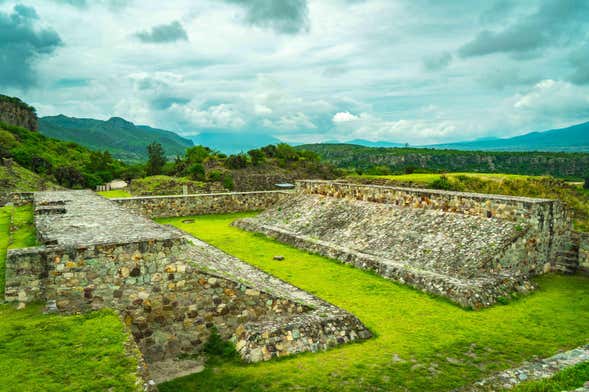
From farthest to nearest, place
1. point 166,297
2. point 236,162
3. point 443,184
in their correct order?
point 236,162 < point 443,184 < point 166,297

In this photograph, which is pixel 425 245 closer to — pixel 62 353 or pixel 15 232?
pixel 62 353

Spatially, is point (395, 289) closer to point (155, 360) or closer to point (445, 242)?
point (445, 242)

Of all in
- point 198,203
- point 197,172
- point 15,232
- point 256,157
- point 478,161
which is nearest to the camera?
point 15,232

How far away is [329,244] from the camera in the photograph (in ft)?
47.8

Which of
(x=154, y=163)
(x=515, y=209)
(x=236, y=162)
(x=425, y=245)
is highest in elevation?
(x=154, y=163)

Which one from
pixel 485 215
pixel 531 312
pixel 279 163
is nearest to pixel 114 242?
pixel 531 312

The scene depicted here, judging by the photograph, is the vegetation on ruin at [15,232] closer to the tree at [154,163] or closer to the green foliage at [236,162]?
the green foliage at [236,162]

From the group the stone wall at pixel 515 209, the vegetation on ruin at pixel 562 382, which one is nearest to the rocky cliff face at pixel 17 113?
the stone wall at pixel 515 209

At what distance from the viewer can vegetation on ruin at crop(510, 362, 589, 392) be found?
16.9ft

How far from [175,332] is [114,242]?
6.73 feet

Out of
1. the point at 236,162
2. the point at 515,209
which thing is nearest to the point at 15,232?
the point at 515,209

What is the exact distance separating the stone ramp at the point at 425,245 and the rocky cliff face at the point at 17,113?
131 m

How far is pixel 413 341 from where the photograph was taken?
760 centimetres

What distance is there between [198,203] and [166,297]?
16643 millimetres
